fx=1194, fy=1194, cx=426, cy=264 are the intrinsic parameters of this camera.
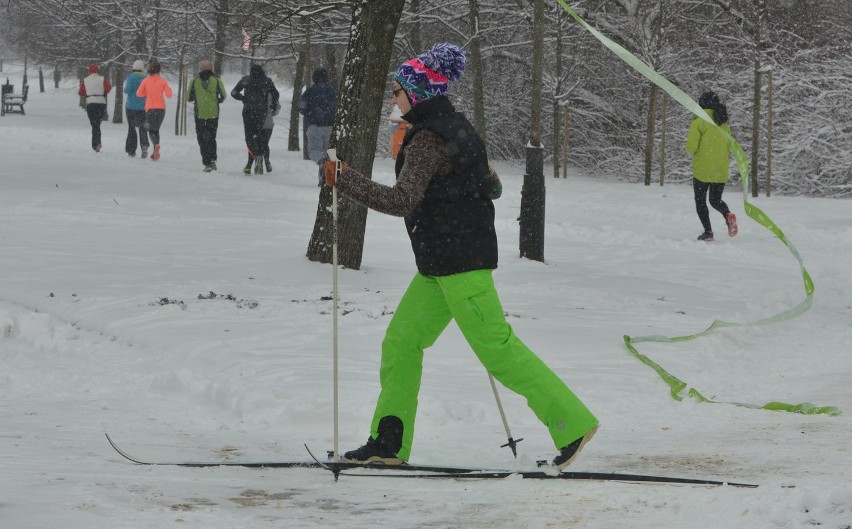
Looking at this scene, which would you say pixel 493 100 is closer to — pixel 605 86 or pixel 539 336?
pixel 605 86

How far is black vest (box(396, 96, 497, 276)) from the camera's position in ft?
15.9

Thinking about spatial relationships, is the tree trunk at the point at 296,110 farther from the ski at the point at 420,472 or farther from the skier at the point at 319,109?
the ski at the point at 420,472

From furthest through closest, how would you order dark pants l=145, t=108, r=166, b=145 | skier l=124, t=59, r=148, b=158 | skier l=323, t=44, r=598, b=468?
skier l=124, t=59, r=148, b=158
dark pants l=145, t=108, r=166, b=145
skier l=323, t=44, r=598, b=468

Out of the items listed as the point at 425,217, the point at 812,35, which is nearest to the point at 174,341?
the point at 425,217

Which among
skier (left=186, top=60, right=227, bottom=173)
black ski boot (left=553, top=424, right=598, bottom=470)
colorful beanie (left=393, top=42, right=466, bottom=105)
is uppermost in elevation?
skier (left=186, top=60, right=227, bottom=173)

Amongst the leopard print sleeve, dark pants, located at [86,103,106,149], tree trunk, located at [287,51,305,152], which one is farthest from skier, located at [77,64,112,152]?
the leopard print sleeve

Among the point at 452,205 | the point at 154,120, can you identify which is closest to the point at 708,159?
the point at 452,205

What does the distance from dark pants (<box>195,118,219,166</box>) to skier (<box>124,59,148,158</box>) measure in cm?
183

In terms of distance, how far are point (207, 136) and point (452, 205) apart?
17032 millimetres

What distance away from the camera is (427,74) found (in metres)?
4.88

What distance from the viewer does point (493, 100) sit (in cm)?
2989

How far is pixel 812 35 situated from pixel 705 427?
859 inches

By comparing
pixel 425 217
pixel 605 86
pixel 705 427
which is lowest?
pixel 705 427

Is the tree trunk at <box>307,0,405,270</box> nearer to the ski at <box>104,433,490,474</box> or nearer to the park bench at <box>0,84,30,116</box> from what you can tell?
the ski at <box>104,433,490,474</box>
